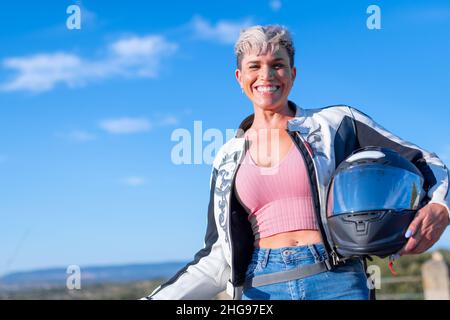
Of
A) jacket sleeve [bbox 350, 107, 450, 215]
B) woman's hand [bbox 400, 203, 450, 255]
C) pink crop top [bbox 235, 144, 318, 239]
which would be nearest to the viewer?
woman's hand [bbox 400, 203, 450, 255]

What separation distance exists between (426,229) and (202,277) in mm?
1279

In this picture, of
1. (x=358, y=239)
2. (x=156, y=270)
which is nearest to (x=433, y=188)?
(x=358, y=239)

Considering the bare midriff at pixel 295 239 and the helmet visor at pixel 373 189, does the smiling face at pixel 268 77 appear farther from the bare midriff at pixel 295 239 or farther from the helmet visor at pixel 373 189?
the bare midriff at pixel 295 239

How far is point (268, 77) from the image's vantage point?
141 inches

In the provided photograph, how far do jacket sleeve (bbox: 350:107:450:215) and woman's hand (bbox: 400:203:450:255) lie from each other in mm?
60

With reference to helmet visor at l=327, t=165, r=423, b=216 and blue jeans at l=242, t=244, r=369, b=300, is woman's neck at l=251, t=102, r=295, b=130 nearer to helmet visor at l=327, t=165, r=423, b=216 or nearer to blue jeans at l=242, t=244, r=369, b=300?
helmet visor at l=327, t=165, r=423, b=216

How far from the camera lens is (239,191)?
11.6 feet

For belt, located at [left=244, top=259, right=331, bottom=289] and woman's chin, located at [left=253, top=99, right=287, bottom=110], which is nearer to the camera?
belt, located at [left=244, top=259, right=331, bottom=289]

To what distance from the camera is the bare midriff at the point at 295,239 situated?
11.0ft

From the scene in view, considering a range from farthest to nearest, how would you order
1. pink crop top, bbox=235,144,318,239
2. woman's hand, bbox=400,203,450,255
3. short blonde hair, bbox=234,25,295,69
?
short blonde hair, bbox=234,25,295,69, pink crop top, bbox=235,144,318,239, woman's hand, bbox=400,203,450,255

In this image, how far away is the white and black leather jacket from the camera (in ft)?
11.3

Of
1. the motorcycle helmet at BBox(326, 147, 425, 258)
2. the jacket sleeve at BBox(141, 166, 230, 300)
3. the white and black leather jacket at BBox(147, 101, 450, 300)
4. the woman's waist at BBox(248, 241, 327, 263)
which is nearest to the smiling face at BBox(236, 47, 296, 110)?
the white and black leather jacket at BBox(147, 101, 450, 300)

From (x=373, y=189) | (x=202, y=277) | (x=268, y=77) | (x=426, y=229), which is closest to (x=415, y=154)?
(x=373, y=189)
